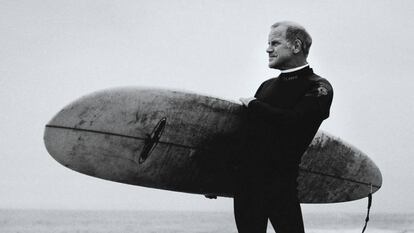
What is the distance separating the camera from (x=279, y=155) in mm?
1902

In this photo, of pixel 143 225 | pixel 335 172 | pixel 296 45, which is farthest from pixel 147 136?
pixel 143 225

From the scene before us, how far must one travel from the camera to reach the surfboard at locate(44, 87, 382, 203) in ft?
7.92

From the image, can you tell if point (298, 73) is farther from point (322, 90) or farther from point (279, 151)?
point (279, 151)

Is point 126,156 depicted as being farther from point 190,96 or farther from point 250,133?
point 250,133

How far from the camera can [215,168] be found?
2479 mm

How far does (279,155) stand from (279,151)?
0.02m

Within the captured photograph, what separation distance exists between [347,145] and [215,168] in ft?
3.05

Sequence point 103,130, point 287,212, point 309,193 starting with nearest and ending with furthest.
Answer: point 287,212, point 103,130, point 309,193

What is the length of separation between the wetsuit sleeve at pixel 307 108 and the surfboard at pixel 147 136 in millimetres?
451

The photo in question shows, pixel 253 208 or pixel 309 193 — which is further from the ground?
pixel 253 208

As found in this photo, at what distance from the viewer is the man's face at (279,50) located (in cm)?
204

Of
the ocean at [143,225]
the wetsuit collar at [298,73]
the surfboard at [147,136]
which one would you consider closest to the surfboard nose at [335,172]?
the surfboard at [147,136]

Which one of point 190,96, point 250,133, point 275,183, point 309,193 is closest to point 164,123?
point 190,96

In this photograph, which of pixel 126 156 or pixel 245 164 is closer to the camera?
pixel 245 164
